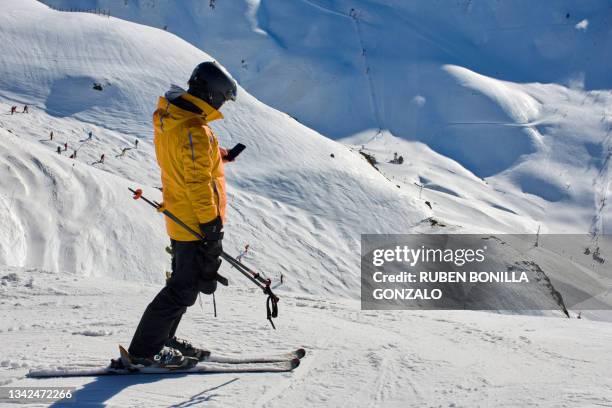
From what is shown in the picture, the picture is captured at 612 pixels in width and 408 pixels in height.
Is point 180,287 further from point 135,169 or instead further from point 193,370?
point 135,169

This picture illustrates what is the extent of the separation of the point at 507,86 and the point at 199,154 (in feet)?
178

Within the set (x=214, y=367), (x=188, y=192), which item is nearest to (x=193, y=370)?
(x=214, y=367)

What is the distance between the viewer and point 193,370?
3.89 m

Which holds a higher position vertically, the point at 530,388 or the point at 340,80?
the point at 340,80

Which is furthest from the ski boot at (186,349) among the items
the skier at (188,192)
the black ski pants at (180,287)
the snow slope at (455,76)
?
the snow slope at (455,76)

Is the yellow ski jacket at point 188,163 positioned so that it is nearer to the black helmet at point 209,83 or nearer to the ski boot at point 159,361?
the black helmet at point 209,83

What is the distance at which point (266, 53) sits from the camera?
164 ft

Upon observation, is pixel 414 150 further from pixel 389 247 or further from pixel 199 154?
pixel 199 154

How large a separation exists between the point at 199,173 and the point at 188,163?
93 mm

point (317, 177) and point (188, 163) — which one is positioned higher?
point (317, 177)

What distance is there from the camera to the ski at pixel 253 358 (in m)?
4.05

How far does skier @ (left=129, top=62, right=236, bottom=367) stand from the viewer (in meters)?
3.42

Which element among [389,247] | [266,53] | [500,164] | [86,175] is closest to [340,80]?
[266,53]

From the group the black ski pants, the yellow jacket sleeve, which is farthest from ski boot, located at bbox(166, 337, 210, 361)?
the yellow jacket sleeve
